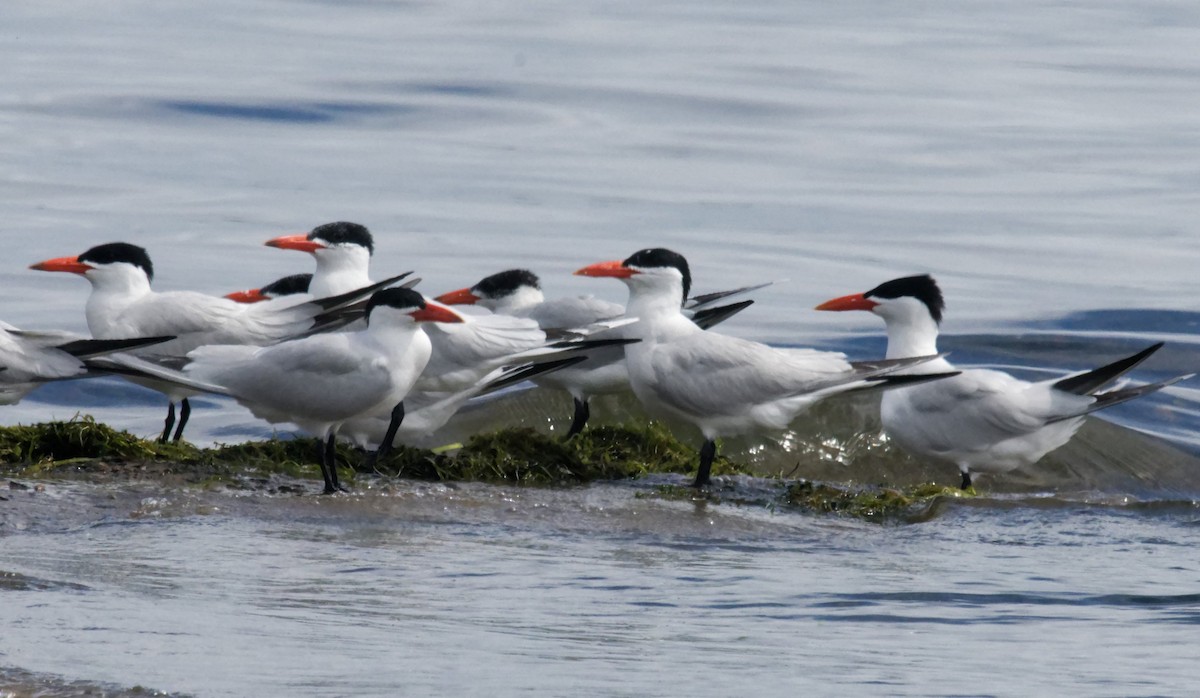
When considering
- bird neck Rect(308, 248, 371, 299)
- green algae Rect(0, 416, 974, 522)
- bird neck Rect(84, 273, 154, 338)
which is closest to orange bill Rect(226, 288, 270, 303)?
bird neck Rect(308, 248, 371, 299)

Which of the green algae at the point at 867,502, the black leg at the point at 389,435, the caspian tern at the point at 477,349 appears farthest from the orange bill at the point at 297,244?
the green algae at the point at 867,502

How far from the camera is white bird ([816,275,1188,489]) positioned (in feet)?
28.0

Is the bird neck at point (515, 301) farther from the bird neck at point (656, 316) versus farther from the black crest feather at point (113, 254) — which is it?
the black crest feather at point (113, 254)

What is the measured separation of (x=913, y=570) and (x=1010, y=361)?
7.04 m

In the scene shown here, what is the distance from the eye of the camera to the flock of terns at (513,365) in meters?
7.30

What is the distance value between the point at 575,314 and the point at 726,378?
1618mm

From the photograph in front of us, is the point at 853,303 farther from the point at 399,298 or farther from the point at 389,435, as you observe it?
the point at 399,298

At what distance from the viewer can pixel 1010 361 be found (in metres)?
12.9

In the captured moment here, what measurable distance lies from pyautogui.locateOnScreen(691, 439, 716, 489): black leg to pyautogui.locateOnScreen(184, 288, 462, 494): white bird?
48.6 inches

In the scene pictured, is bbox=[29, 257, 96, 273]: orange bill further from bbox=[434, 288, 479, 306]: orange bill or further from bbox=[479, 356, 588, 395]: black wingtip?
bbox=[479, 356, 588, 395]: black wingtip

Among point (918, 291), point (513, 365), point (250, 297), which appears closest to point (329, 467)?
point (513, 365)

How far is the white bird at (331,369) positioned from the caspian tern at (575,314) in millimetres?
1406

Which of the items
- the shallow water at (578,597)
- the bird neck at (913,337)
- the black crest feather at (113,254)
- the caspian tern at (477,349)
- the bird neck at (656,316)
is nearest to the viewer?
the shallow water at (578,597)

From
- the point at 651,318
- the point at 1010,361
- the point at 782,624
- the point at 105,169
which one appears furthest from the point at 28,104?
the point at 782,624
